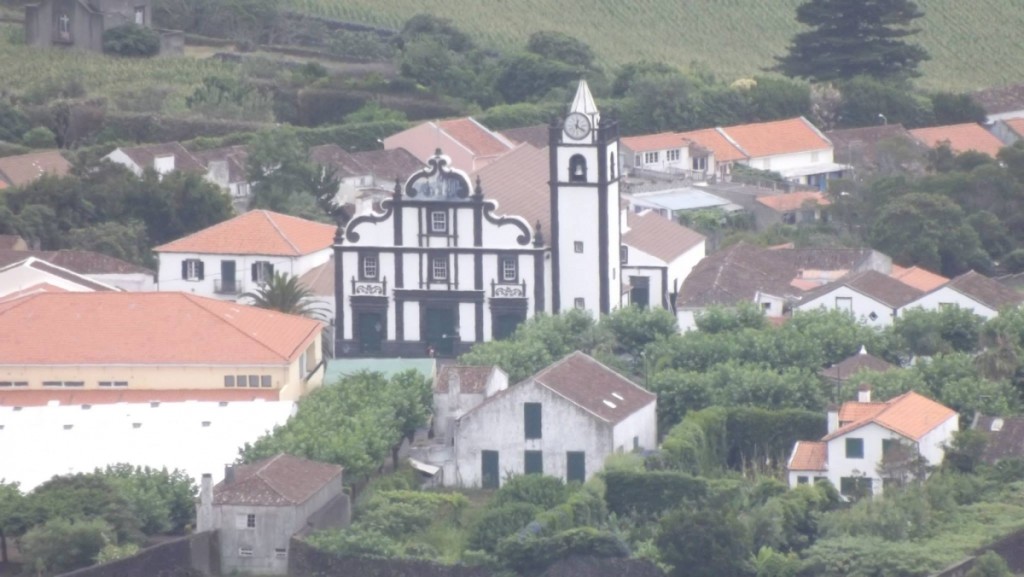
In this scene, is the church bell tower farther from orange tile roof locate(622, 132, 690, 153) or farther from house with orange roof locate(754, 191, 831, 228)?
orange tile roof locate(622, 132, 690, 153)

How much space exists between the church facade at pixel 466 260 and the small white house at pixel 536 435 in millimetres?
11659

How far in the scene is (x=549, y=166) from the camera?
259 ft

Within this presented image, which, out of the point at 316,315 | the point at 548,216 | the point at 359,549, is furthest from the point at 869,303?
the point at 359,549

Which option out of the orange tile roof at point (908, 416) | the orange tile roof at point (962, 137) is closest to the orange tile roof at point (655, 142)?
the orange tile roof at point (962, 137)

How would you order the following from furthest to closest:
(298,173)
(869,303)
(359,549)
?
(298,173)
(869,303)
(359,549)

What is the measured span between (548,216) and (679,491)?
1757 centimetres

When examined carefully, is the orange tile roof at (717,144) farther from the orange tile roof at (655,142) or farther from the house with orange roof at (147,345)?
the house with orange roof at (147,345)

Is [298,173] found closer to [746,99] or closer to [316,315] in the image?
[316,315]

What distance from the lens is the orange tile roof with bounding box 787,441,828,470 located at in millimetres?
63375

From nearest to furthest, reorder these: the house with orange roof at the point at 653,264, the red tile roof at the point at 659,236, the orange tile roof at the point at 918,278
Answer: the orange tile roof at the point at 918,278 → the house with orange roof at the point at 653,264 → the red tile roof at the point at 659,236

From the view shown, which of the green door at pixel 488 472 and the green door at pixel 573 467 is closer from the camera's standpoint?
the green door at pixel 573 467

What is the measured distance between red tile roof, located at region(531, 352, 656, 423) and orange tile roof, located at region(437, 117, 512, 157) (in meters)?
32.6

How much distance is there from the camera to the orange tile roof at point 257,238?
80.2 metres

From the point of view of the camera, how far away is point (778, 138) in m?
108
